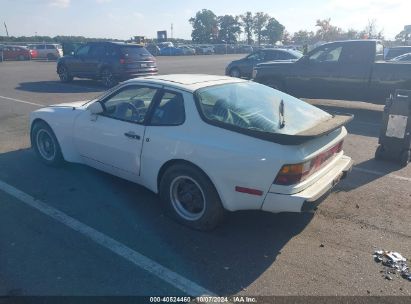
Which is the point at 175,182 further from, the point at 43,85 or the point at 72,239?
the point at 43,85

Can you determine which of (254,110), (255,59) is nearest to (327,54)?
(255,59)

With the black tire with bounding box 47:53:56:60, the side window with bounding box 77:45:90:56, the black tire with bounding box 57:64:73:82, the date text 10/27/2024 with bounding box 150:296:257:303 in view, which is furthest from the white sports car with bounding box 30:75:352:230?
the black tire with bounding box 47:53:56:60

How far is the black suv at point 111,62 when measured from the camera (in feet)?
45.7

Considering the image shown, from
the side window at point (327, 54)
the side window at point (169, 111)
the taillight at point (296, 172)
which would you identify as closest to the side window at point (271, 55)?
the side window at point (327, 54)

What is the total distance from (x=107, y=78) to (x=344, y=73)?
900 cm

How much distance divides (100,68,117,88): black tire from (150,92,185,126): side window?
1092 centimetres

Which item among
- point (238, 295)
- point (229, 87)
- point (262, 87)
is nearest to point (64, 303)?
point (238, 295)

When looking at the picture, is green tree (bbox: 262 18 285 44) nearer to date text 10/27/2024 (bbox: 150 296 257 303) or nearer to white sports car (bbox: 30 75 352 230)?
white sports car (bbox: 30 75 352 230)

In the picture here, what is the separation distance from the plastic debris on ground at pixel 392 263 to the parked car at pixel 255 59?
1203 centimetres

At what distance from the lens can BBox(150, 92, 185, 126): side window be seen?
3742mm

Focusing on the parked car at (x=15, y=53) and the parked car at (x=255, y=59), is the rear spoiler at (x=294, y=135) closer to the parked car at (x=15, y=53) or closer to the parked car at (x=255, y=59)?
the parked car at (x=255, y=59)

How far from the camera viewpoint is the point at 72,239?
11.5ft

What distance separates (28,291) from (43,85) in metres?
14.0

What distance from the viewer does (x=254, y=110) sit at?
3.76 metres
